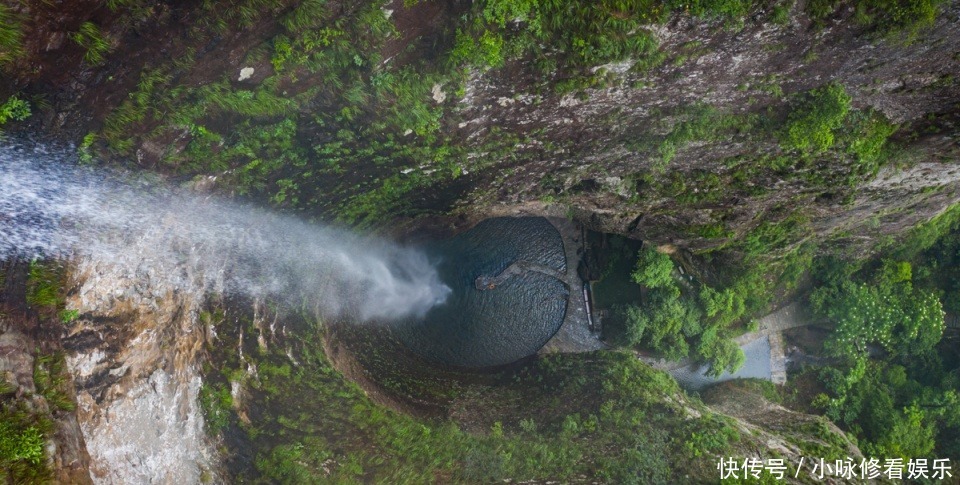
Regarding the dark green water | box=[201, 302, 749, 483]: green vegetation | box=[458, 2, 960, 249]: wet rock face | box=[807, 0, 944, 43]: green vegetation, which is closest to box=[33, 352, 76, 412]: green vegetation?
box=[201, 302, 749, 483]: green vegetation

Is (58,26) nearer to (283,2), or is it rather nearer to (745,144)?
(283,2)

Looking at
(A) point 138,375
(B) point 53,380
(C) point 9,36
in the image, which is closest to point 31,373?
(B) point 53,380

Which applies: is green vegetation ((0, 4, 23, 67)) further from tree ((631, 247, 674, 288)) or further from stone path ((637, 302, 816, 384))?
stone path ((637, 302, 816, 384))

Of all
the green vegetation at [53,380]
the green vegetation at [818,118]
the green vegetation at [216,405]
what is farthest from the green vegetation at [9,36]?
the green vegetation at [818,118]

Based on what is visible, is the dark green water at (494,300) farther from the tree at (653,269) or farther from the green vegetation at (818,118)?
the green vegetation at (818,118)

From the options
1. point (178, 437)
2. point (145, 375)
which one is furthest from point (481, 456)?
point (145, 375)

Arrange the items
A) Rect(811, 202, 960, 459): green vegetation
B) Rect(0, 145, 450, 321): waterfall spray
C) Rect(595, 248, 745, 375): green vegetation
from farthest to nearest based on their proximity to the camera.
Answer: Rect(595, 248, 745, 375): green vegetation → Rect(811, 202, 960, 459): green vegetation → Rect(0, 145, 450, 321): waterfall spray
